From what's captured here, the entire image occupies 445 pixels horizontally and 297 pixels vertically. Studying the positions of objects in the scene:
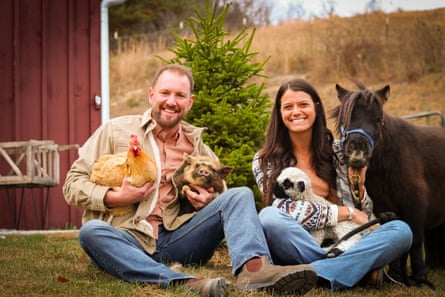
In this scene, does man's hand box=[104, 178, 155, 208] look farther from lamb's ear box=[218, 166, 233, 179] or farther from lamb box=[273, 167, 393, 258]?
lamb box=[273, 167, 393, 258]

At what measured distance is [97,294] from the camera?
3.86 meters

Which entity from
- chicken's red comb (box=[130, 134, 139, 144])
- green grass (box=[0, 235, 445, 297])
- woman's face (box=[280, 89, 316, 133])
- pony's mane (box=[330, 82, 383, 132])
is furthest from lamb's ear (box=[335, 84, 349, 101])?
chicken's red comb (box=[130, 134, 139, 144])

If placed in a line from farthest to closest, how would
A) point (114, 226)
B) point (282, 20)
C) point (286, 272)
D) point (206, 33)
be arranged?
point (282, 20), point (206, 33), point (114, 226), point (286, 272)

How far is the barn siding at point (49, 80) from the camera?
30.7ft

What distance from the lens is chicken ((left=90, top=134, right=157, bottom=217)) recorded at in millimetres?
4195

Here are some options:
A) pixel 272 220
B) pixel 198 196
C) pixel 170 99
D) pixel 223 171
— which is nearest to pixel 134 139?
pixel 170 99

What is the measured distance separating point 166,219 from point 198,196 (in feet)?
0.98

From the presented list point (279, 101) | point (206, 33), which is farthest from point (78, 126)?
point (279, 101)

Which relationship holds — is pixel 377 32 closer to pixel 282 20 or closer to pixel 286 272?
pixel 282 20

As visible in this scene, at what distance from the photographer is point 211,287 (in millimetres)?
3672

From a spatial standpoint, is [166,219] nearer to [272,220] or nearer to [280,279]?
[272,220]

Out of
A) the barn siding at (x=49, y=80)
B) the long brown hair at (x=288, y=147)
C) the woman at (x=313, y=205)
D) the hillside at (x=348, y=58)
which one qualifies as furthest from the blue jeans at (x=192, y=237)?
the hillside at (x=348, y=58)

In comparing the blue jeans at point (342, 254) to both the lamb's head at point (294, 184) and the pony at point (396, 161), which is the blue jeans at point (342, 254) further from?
the pony at point (396, 161)

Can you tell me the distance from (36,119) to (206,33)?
4307 mm
